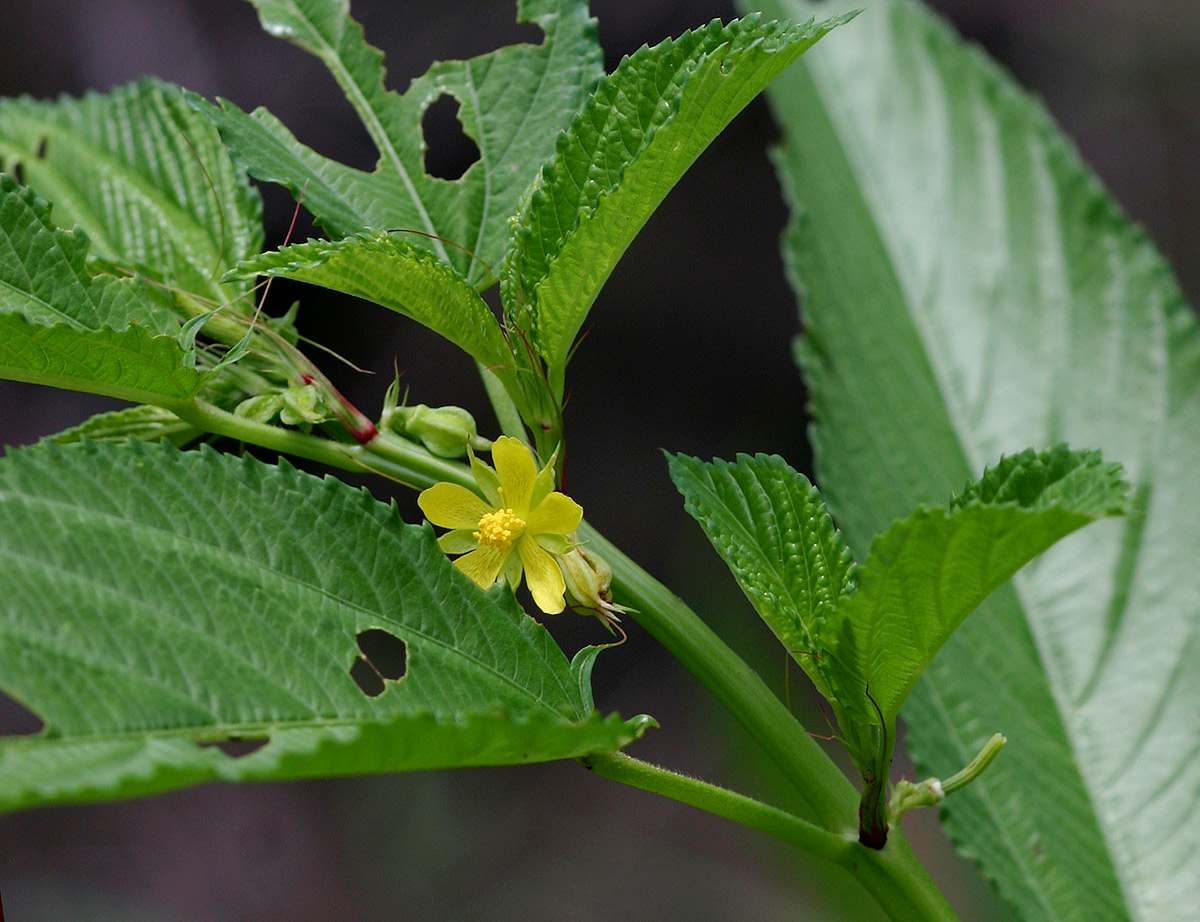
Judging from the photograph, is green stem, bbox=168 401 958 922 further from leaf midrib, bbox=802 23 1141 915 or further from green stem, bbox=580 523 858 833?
leaf midrib, bbox=802 23 1141 915

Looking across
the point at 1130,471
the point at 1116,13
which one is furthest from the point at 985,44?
the point at 1130,471

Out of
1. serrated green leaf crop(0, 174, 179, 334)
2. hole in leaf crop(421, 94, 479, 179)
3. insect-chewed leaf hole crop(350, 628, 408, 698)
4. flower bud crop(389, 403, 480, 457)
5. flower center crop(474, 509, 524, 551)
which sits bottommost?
insect-chewed leaf hole crop(350, 628, 408, 698)

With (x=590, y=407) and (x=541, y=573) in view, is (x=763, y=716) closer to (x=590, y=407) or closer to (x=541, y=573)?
(x=541, y=573)

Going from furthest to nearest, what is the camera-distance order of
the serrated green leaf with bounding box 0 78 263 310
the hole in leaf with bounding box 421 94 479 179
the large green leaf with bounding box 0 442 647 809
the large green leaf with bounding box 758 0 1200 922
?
the hole in leaf with bounding box 421 94 479 179 < the large green leaf with bounding box 758 0 1200 922 < the serrated green leaf with bounding box 0 78 263 310 < the large green leaf with bounding box 0 442 647 809

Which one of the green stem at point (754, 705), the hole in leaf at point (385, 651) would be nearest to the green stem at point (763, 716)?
the green stem at point (754, 705)

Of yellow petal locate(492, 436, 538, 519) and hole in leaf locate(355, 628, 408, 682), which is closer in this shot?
yellow petal locate(492, 436, 538, 519)

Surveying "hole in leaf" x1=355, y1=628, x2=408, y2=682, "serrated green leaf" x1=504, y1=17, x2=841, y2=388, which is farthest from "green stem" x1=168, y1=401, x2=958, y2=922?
"hole in leaf" x1=355, y1=628, x2=408, y2=682
